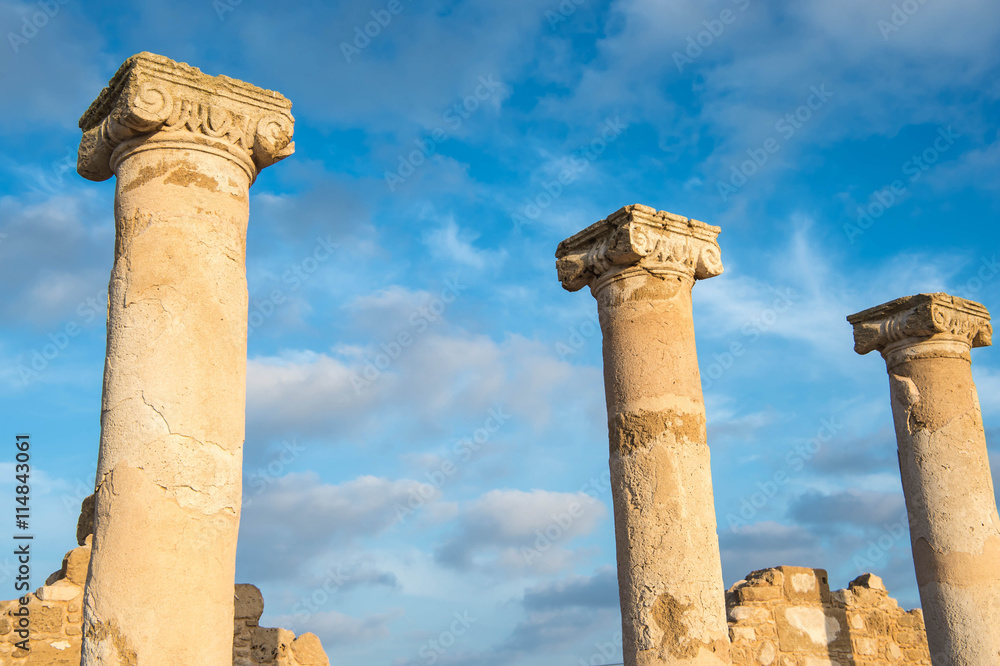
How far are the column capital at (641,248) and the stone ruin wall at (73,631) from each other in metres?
4.54

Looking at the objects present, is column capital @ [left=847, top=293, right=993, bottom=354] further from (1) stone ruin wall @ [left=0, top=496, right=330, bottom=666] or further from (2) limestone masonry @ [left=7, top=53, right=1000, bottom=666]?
(1) stone ruin wall @ [left=0, top=496, right=330, bottom=666]

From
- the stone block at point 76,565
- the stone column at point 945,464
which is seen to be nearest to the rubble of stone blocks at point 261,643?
the stone block at point 76,565

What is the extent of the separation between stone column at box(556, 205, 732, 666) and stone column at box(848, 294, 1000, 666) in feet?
15.8

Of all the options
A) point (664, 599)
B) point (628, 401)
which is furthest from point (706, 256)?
point (664, 599)

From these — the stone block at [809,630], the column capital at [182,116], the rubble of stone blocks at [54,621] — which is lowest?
the stone block at [809,630]

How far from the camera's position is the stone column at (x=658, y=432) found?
805 cm

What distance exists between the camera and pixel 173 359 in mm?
5809

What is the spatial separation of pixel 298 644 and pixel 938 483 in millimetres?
8446

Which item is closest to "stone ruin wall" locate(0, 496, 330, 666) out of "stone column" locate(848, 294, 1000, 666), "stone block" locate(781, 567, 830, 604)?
"stone block" locate(781, 567, 830, 604)

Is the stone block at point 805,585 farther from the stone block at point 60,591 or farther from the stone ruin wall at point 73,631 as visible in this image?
the stone block at point 60,591

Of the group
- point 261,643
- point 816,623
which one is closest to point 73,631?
point 261,643

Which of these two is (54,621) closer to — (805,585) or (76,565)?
(76,565)

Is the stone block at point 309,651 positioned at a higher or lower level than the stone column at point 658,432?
lower

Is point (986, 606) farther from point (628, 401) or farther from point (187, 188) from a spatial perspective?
point (187, 188)
